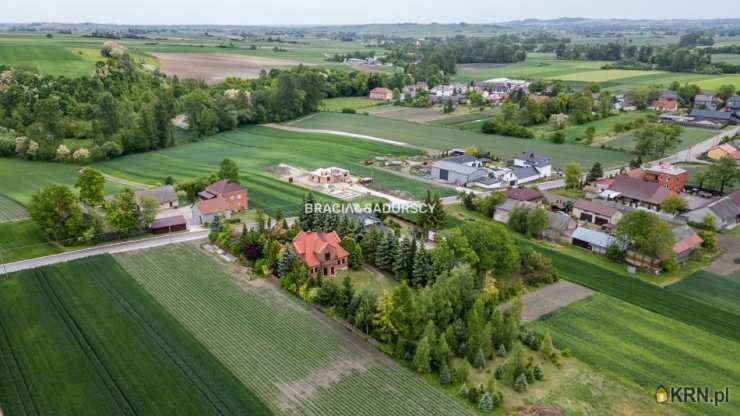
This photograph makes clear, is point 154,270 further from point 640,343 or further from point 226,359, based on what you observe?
point 640,343

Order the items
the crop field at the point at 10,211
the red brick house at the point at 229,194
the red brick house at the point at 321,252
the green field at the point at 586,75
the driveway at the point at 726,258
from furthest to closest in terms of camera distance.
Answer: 1. the green field at the point at 586,75
2. the red brick house at the point at 229,194
3. the crop field at the point at 10,211
4. the driveway at the point at 726,258
5. the red brick house at the point at 321,252

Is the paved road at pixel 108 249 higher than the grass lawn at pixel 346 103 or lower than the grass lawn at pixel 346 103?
lower

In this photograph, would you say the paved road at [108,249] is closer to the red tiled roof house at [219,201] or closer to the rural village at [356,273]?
the rural village at [356,273]

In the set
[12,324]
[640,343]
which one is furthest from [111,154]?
[640,343]

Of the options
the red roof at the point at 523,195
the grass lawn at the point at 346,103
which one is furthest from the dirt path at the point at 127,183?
the grass lawn at the point at 346,103

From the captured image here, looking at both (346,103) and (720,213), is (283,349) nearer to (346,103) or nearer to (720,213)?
(720,213)

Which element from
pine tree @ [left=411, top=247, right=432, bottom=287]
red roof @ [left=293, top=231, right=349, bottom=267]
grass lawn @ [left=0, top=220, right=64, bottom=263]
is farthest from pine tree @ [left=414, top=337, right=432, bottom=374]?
grass lawn @ [left=0, top=220, right=64, bottom=263]

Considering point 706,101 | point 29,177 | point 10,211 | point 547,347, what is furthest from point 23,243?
point 706,101
